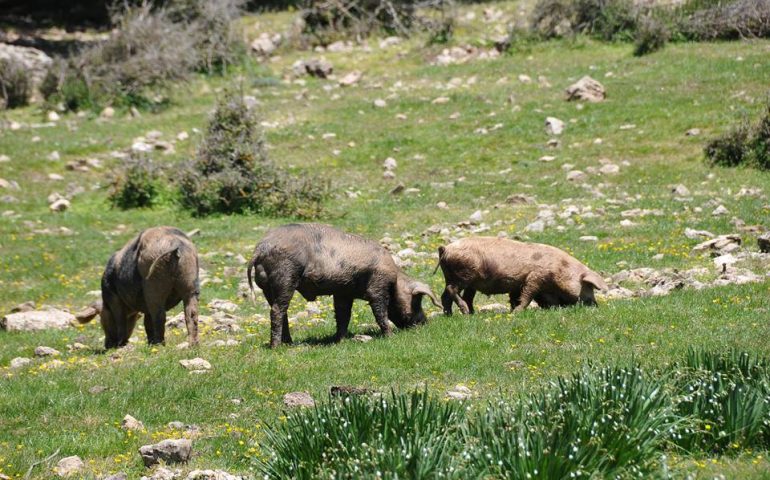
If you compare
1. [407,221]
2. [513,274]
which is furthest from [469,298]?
[407,221]

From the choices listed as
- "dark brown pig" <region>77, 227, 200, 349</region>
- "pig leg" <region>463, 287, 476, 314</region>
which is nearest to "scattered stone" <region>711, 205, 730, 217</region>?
"pig leg" <region>463, 287, 476, 314</region>

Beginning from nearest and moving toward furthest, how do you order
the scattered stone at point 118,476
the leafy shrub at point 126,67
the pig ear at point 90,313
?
the scattered stone at point 118,476, the pig ear at point 90,313, the leafy shrub at point 126,67

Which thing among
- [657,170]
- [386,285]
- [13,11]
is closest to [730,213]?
[657,170]

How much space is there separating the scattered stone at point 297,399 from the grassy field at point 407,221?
0.15m

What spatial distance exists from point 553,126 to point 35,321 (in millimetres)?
15445

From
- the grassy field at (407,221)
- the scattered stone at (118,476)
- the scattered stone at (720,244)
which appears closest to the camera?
the scattered stone at (118,476)

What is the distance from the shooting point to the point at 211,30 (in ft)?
127

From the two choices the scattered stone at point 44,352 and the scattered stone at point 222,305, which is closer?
the scattered stone at point 44,352

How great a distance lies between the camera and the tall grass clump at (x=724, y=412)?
9.04 meters

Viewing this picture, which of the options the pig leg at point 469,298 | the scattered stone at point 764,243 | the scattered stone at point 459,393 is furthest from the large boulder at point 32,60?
the scattered stone at point 459,393

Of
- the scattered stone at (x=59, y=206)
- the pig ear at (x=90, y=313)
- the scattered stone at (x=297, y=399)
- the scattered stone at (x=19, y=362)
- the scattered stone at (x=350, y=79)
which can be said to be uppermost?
the scattered stone at (x=297, y=399)

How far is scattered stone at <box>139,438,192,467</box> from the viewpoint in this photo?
385 inches

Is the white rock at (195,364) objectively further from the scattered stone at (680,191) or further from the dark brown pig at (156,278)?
the scattered stone at (680,191)

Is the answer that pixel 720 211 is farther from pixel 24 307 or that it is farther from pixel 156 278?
pixel 24 307
